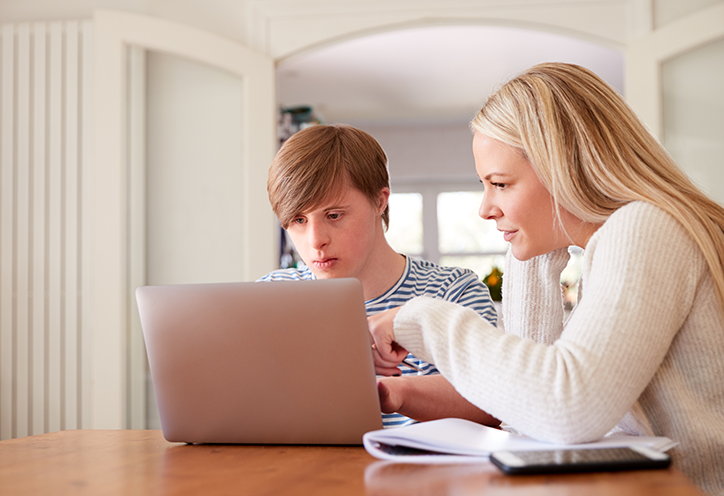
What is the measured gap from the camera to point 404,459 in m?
0.68

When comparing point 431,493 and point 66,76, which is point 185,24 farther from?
point 431,493

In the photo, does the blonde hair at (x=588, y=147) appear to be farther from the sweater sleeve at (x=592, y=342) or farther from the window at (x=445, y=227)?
the window at (x=445, y=227)

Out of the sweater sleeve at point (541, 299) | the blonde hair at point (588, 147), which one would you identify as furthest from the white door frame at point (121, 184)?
Result: the blonde hair at point (588, 147)

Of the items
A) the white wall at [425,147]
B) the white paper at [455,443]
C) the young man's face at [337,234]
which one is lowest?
the white paper at [455,443]

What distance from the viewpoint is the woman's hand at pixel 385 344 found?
0.84 metres

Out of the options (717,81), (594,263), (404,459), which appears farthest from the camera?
(717,81)

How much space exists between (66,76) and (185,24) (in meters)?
0.60

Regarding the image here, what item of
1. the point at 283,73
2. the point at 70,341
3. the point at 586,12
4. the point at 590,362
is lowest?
the point at 70,341

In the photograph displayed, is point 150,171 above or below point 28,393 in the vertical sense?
above

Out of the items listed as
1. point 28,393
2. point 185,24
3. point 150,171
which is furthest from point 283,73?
point 28,393

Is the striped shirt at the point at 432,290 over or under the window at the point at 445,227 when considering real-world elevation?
under

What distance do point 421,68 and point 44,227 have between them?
3.18m

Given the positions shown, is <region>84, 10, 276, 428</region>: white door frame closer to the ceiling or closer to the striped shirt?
the ceiling

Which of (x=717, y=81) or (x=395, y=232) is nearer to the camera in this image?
(x=717, y=81)
